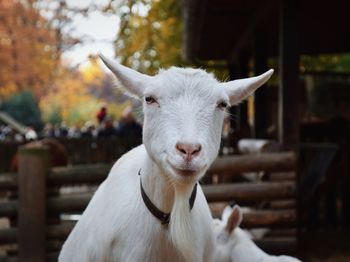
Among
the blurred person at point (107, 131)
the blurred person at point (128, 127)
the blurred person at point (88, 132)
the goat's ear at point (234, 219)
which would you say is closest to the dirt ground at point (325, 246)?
the goat's ear at point (234, 219)

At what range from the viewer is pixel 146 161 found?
11.5ft

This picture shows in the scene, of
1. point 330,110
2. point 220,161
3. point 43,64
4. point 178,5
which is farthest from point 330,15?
point 43,64

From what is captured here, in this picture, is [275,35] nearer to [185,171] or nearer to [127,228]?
[127,228]

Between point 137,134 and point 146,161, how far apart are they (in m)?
11.4

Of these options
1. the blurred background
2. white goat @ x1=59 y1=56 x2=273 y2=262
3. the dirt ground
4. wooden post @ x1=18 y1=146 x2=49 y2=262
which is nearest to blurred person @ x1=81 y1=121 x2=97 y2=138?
the blurred background

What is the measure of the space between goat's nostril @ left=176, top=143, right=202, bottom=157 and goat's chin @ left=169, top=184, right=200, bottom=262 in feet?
1.26

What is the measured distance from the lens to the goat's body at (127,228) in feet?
11.0

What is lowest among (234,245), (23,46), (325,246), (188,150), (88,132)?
(325,246)

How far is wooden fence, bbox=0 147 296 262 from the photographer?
21.9 feet

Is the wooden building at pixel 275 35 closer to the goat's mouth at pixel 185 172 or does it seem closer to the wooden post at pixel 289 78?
the wooden post at pixel 289 78

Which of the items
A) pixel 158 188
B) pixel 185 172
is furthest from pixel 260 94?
pixel 185 172

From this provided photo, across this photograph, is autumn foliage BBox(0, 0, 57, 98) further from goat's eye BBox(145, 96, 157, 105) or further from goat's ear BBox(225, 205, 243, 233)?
goat's eye BBox(145, 96, 157, 105)

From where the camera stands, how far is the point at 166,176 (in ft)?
10.8

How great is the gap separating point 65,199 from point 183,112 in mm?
4124
